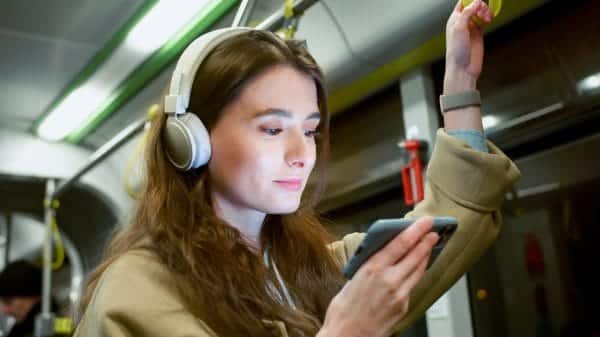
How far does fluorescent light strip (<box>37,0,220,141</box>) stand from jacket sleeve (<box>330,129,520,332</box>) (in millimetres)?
1711

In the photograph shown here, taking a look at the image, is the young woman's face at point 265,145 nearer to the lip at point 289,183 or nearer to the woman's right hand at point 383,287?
the lip at point 289,183

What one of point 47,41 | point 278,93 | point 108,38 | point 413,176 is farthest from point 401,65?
point 47,41

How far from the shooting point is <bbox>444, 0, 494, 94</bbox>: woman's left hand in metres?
1.14

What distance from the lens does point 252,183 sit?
1.06m

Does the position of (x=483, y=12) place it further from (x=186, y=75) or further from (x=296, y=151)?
(x=186, y=75)

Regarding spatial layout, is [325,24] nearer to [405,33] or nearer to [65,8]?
[405,33]

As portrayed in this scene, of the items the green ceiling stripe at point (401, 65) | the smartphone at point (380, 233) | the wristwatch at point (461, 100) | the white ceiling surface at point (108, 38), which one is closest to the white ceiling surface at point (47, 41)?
the white ceiling surface at point (108, 38)

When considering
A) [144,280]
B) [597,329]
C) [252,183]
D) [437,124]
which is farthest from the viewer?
[437,124]

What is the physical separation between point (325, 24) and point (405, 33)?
1.43 feet

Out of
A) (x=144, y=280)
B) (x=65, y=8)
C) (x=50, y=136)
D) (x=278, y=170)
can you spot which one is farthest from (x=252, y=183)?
(x=50, y=136)

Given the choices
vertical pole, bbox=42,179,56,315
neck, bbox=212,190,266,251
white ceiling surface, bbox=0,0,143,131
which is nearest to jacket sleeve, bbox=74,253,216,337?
neck, bbox=212,190,266,251

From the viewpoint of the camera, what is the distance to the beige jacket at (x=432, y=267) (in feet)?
2.94

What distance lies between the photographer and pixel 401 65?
2.23 metres

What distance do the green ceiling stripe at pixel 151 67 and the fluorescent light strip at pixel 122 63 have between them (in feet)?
0.08
